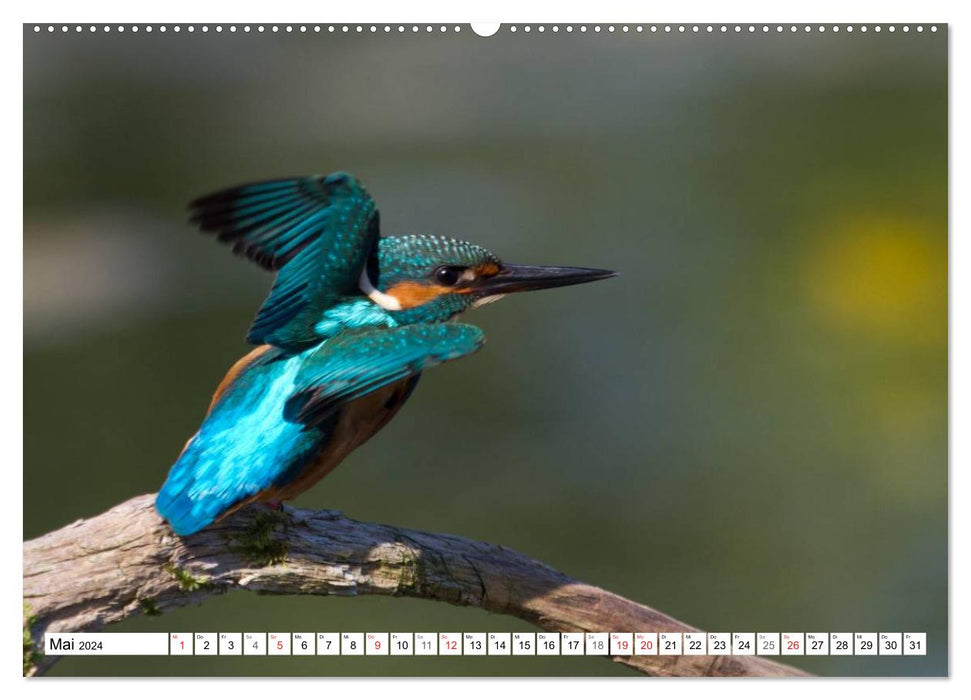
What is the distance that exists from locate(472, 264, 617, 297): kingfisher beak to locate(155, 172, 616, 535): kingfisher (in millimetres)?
82

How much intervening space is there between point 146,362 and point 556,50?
50.0 inches

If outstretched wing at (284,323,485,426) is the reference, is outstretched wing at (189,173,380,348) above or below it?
above

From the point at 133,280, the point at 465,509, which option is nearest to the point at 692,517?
the point at 465,509

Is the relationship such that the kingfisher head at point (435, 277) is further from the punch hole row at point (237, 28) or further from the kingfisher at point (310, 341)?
the punch hole row at point (237, 28)

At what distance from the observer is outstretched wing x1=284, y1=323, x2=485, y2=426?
1.92 meters

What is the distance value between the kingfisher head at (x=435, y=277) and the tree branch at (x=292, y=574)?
40cm

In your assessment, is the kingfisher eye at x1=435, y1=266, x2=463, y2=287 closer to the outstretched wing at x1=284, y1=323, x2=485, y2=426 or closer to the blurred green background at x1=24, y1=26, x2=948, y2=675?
the outstretched wing at x1=284, y1=323, x2=485, y2=426

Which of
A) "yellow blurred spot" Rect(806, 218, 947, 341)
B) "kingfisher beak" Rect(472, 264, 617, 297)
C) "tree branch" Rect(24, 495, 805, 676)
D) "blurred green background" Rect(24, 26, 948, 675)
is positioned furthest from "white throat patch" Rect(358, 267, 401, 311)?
"yellow blurred spot" Rect(806, 218, 947, 341)

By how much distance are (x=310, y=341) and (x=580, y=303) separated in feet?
5.64

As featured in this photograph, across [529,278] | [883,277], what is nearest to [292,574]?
[529,278]

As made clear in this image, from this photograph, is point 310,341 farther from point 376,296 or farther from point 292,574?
point 292,574

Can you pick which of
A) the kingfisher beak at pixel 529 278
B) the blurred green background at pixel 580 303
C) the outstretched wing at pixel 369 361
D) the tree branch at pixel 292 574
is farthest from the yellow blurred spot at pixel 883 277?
the outstretched wing at pixel 369 361

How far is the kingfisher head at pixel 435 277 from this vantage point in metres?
2.08

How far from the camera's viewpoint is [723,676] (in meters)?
2.14
